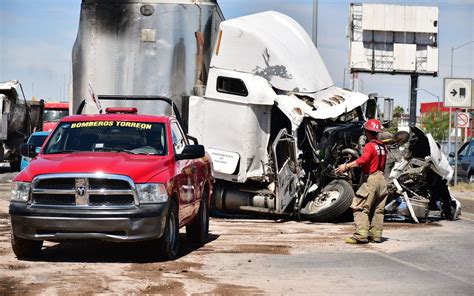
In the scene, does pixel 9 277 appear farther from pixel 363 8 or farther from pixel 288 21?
pixel 363 8

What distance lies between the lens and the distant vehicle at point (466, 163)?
3541 centimetres

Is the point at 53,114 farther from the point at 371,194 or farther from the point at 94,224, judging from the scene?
the point at 94,224

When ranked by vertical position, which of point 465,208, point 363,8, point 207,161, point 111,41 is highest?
point 363,8

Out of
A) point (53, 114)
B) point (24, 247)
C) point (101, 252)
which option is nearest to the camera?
point (24, 247)

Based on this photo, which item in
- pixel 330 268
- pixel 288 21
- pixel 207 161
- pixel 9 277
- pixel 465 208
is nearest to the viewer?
pixel 9 277

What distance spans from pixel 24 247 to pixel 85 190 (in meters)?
1.15

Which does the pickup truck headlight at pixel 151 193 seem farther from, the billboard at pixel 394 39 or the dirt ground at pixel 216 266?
the billboard at pixel 394 39

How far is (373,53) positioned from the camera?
7706cm

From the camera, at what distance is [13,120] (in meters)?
34.7

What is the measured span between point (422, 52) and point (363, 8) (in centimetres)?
606

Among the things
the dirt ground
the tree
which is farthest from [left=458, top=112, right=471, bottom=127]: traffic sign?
the tree

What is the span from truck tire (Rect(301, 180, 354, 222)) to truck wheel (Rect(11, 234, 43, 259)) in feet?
21.8

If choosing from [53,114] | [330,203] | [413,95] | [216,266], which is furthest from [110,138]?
[413,95]

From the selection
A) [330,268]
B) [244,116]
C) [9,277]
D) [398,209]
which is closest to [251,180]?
[244,116]
